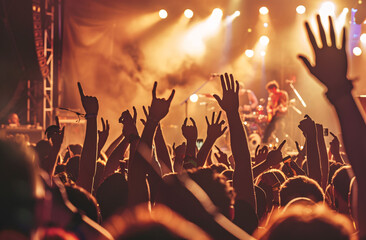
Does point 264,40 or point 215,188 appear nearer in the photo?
point 215,188

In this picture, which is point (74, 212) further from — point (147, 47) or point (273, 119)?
point (147, 47)

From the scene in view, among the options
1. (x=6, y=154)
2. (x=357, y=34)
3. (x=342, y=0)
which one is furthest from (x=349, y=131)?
(x=357, y=34)

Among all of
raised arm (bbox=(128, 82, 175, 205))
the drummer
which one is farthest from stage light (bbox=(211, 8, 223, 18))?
raised arm (bbox=(128, 82, 175, 205))

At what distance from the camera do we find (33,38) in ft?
37.9

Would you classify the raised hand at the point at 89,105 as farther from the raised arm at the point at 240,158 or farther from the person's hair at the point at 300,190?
the person's hair at the point at 300,190

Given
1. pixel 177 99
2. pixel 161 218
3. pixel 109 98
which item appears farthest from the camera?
pixel 177 99

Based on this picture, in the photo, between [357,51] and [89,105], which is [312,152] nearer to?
[89,105]

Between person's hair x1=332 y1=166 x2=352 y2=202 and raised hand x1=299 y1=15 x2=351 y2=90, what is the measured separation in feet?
4.09

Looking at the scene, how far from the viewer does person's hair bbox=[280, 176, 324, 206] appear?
2727mm

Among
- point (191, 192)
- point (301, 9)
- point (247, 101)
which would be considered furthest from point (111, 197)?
point (301, 9)

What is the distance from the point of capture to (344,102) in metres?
1.84

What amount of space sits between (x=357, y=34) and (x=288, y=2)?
11.9 feet

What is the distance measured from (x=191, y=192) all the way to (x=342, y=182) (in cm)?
151

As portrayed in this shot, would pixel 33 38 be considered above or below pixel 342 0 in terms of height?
below
